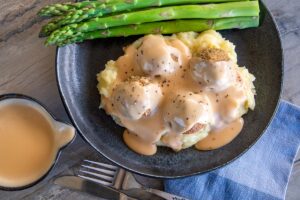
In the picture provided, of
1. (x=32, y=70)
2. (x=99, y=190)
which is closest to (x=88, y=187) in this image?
(x=99, y=190)

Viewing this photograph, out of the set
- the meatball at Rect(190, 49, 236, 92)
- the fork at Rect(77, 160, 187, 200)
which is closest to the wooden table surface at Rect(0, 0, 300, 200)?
the fork at Rect(77, 160, 187, 200)

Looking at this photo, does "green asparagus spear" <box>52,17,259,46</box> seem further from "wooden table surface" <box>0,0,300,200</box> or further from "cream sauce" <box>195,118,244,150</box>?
"cream sauce" <box>195,118,244,150</box>

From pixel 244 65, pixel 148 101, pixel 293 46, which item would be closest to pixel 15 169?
pixel 148 101

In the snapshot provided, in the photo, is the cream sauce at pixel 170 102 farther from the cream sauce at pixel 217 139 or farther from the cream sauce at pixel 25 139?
the cream sauce at pixel 25 139

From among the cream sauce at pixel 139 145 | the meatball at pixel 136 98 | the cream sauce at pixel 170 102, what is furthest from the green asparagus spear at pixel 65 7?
the cream sauce at pixel 139 145

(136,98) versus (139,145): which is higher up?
(136,98)

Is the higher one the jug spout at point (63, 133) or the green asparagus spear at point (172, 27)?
the green asparagus spear at point (172, 27)

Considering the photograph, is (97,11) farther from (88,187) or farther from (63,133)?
(88,187)

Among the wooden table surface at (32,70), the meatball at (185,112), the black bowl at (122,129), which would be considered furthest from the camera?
the wooden table surface at (32,70)
